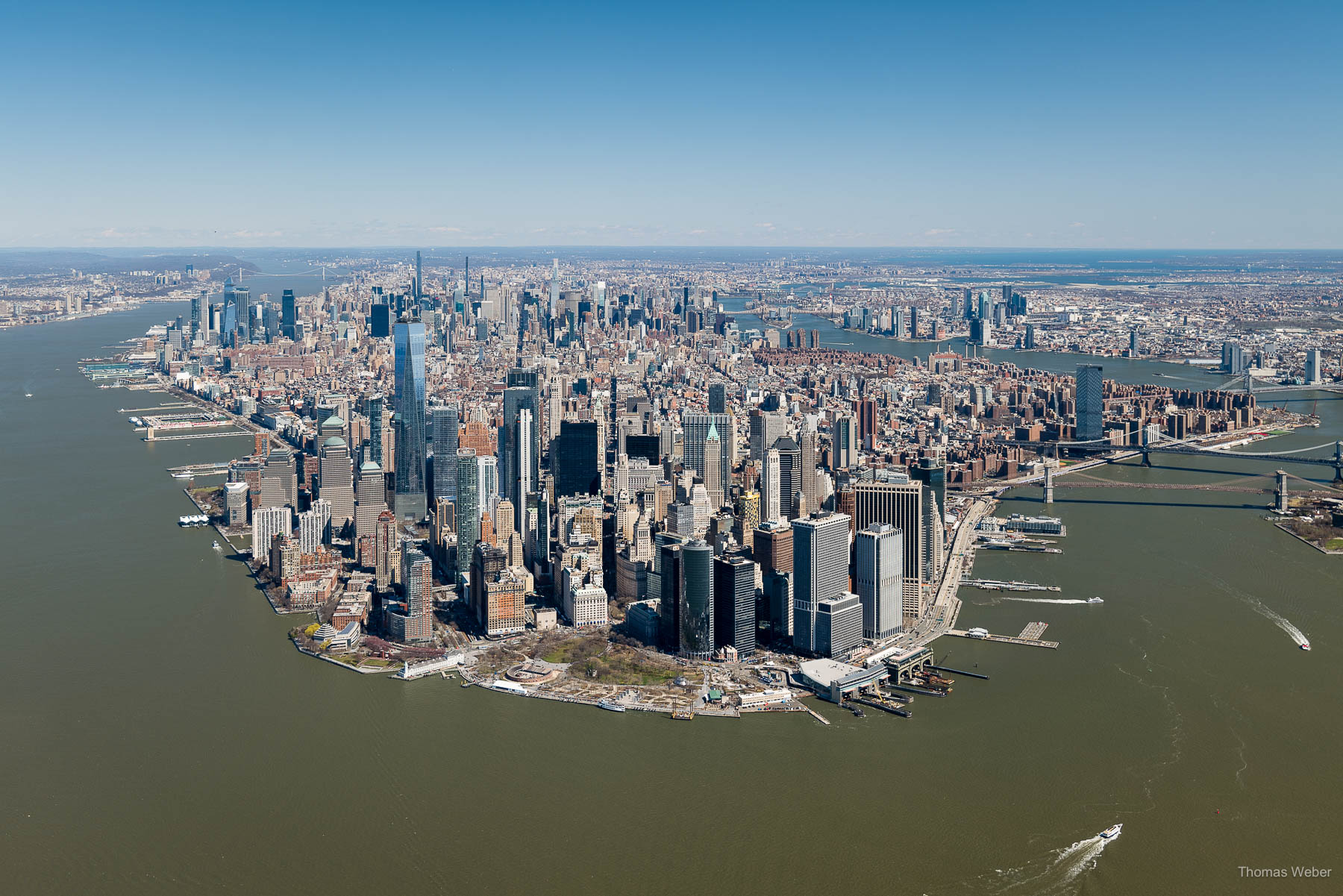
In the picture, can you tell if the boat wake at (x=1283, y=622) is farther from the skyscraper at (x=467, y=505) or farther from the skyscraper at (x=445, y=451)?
the skyscraper at (x=445, y=451)

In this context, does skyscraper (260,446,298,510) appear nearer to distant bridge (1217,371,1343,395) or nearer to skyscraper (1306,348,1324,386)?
distant bridge (1217,371,1343,395)

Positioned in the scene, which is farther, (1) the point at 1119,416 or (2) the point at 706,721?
(1) the point at 1119,416

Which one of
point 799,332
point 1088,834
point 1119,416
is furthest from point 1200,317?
point 1088,834

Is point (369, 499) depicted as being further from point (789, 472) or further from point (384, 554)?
point (789, 472)

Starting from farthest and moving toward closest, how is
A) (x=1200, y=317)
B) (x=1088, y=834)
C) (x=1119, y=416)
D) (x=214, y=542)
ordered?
1. (x=1200, y=317)
2. (x=1119, y=416)
3. (x=214, y=542)
4. (x=1088, y=834)

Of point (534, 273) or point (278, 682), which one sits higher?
point (534, 273)

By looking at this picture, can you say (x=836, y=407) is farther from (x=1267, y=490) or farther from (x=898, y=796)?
(x=898, y=796)
